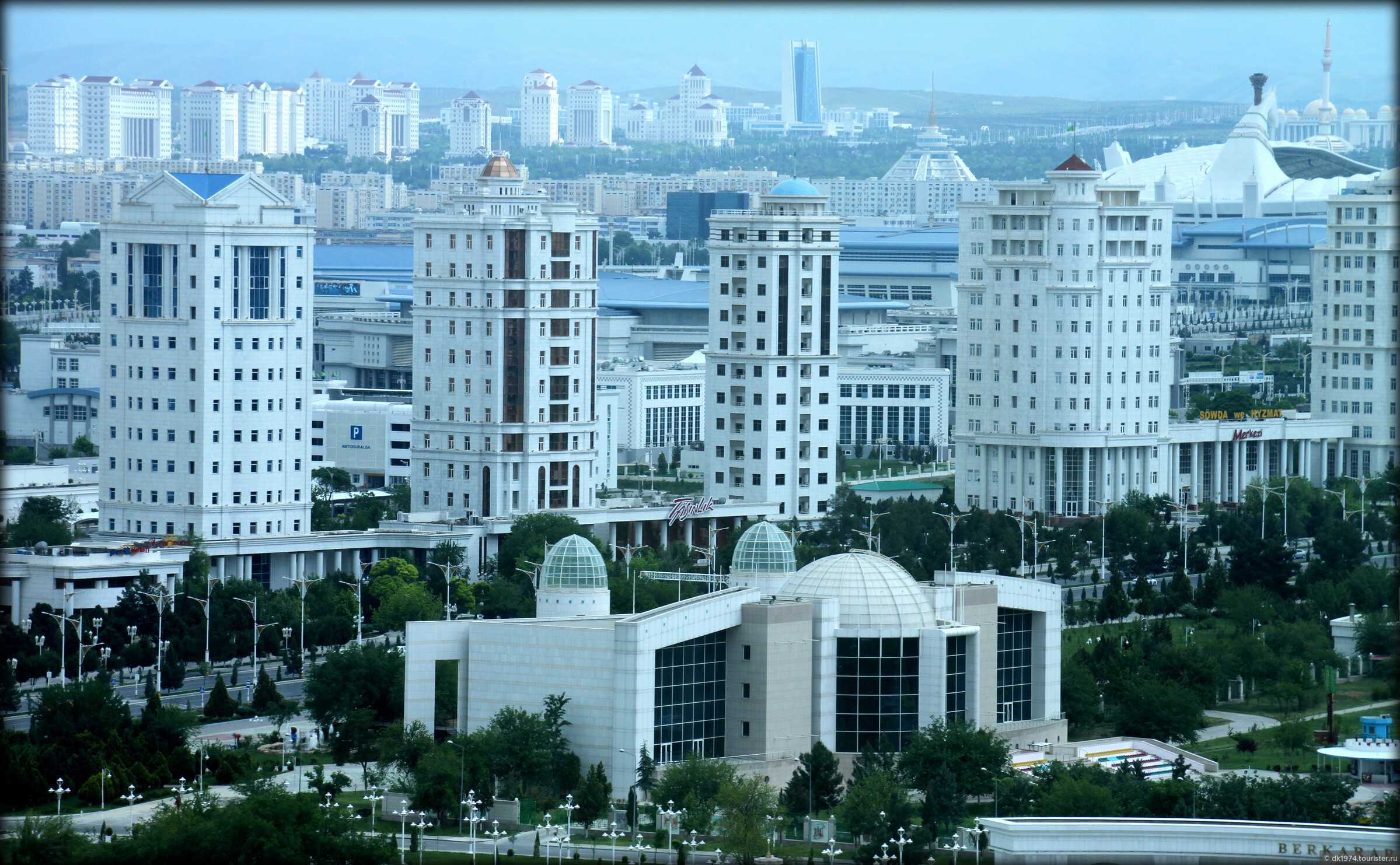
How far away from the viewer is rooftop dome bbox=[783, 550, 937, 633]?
189 feet

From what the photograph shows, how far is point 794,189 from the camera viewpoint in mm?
93188

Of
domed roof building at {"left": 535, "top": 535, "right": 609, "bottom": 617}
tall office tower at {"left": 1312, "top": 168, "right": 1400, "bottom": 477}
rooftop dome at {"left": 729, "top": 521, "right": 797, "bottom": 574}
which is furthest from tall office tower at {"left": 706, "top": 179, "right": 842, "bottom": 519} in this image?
domed roof building at {"left": 535, "top": 535, "right": 609, "bottom": 617}

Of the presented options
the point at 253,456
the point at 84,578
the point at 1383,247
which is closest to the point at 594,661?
the point at 84,578

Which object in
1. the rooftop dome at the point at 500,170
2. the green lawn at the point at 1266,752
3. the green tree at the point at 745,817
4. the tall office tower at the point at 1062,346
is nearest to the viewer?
the green tree at the point at 745,817

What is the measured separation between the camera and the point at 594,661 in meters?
54.6

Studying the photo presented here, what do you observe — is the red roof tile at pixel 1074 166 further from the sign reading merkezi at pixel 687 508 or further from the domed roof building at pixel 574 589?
the domed roof building at pixel 574 589

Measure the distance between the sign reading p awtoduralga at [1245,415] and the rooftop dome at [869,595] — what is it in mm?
47777

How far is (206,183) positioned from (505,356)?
1113cm

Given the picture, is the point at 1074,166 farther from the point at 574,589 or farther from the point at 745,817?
the point at 745,817

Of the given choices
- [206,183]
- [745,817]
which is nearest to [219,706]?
[745,817]

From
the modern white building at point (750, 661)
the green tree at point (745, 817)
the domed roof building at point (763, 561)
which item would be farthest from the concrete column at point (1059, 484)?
Answer: the green tree at point (745, 817)

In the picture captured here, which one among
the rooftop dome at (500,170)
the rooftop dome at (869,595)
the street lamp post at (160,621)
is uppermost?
the rooftop dome at (500,170)

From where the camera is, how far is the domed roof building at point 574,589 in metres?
58.4

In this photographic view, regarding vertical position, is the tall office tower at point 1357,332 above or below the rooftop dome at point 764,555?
above
